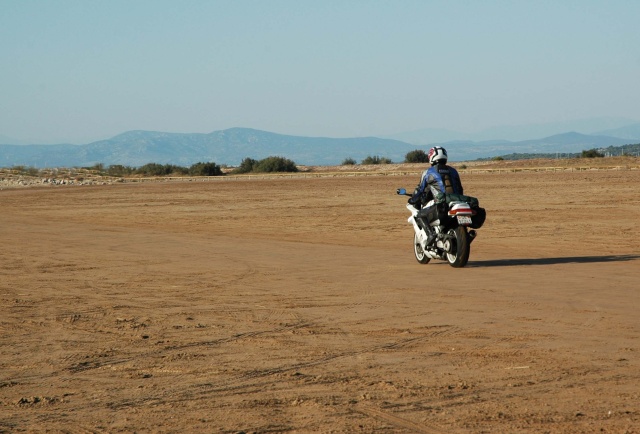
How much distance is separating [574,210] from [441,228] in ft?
47.0

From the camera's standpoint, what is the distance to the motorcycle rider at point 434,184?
15625 millimetres

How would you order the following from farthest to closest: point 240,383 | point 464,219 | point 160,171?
1. point 160,171
2. point 464,219
3. point 240,383

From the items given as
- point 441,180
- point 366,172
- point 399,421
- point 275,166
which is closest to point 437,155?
point 441,180

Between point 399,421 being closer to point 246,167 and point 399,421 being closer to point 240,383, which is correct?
point 240,383

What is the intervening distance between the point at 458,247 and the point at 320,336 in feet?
19.7

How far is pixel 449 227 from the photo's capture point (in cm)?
1548

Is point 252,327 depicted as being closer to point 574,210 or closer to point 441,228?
point 441,228

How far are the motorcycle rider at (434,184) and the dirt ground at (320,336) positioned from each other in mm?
775

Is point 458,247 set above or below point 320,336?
above

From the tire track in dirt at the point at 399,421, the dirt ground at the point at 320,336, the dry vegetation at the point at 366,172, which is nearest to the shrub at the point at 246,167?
the dry vegetation at the point at 366,172

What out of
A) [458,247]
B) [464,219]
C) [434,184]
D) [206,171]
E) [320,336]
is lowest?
[320,336]

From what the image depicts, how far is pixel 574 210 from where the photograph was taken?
94.5 feet

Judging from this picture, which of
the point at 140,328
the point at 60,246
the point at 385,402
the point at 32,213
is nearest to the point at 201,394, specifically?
the point at 385,402

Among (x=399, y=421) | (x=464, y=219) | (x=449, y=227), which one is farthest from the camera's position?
(x=449, y=227)
